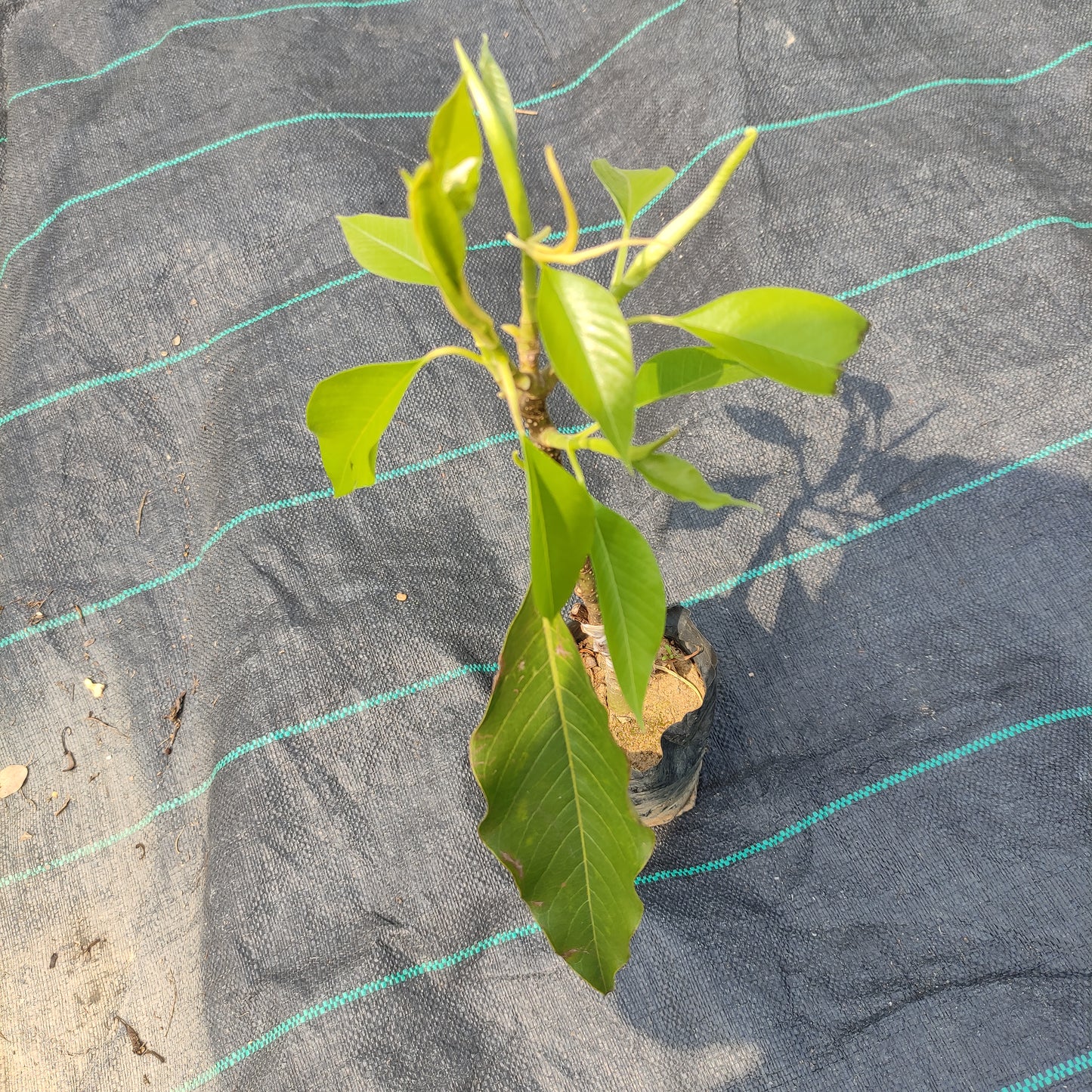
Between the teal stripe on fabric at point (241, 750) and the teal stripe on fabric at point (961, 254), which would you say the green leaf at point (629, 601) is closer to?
the teal stripe on fabric at point (241, 750)

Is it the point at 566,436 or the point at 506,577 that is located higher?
the point at 566,436

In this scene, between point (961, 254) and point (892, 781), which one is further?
point (961, 254)

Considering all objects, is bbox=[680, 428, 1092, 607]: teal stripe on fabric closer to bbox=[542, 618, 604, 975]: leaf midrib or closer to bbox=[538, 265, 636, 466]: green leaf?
bbox=[542, 618, 604, 975]: leaf midrib

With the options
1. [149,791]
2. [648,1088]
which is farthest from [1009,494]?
[149,791]

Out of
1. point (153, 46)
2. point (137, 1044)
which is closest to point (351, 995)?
point (137, 1044)

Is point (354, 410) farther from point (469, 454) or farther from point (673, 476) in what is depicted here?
point (469, 454)

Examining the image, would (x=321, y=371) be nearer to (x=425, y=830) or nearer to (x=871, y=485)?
(x=425, y=830)
